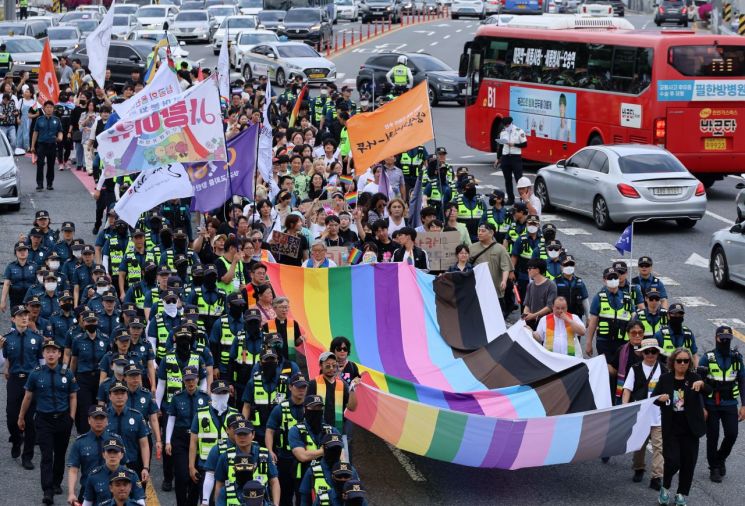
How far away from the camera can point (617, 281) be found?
14680 mm

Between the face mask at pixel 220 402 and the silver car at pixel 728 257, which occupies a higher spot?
the face mask at pixel 220 402

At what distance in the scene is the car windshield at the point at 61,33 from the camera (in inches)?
1987

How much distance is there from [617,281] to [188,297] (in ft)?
14.8

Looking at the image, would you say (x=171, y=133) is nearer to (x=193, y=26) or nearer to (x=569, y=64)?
(x=569, y=64)

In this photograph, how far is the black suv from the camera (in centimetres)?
4084

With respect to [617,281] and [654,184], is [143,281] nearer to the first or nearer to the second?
[617,281]

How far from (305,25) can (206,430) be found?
4516 centimetres

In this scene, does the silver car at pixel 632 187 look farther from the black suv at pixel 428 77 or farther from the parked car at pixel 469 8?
the parked car at pixel 469 8

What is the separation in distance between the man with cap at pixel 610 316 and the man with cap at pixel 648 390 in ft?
4.76

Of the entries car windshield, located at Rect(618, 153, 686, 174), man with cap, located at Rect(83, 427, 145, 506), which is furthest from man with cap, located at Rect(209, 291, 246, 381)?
car windshield, located at Rect(618, 153, 686, 174)

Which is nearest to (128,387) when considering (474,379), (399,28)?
(474,379)

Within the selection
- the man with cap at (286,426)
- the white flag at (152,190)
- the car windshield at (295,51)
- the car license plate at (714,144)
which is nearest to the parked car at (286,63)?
the car windshield at (295,51)

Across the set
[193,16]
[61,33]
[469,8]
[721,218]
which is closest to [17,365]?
[721,218]

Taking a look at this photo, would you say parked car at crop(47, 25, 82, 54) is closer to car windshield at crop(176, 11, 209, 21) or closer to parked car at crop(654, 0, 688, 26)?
car windshield at crop(176, 11, 209, 21)
